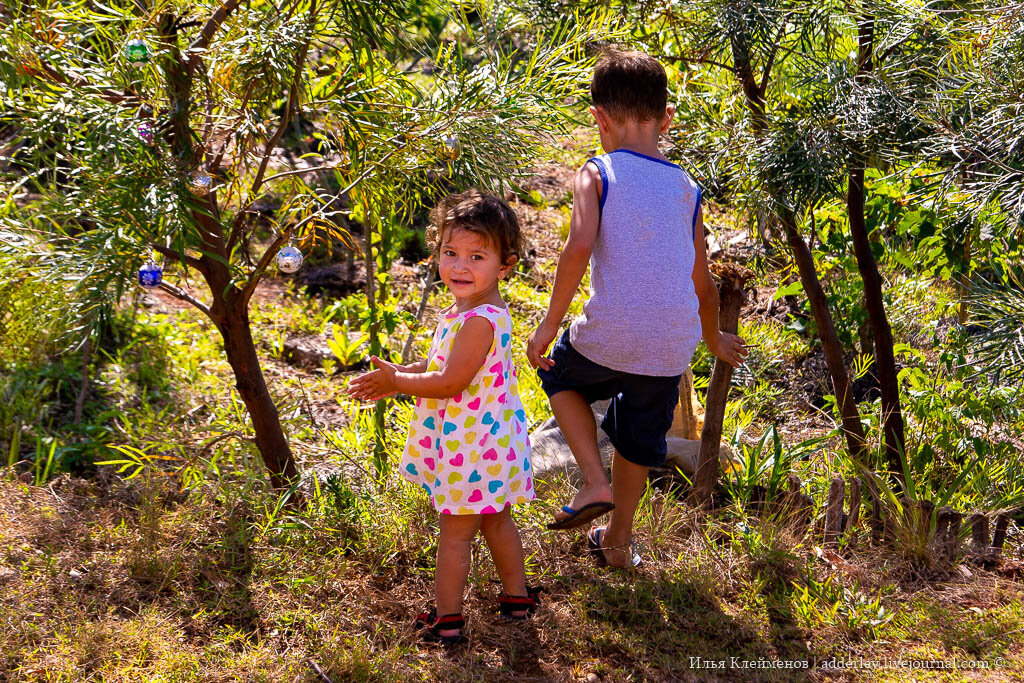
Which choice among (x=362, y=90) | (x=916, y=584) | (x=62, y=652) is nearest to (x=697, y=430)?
(x=916, y=584)

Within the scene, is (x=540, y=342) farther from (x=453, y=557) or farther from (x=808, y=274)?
(x=808, y=274)

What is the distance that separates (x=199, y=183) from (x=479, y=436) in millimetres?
976

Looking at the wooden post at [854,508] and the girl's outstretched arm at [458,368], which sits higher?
the girl's outstretched arm at [458,368]

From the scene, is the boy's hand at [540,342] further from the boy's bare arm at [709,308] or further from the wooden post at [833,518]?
the wooden post at [833,518]

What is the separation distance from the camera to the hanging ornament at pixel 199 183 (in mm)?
2461

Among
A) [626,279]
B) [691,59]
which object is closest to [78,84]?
[626,279]

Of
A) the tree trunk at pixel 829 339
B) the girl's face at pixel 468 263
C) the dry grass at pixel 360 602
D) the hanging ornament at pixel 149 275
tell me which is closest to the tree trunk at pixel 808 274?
the tree trunk at pixel 829 339

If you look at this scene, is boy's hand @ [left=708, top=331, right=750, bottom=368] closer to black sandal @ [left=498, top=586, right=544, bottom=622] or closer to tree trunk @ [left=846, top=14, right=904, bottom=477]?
tree trunk @ [left=846, top=14, right=904, bottom=477]

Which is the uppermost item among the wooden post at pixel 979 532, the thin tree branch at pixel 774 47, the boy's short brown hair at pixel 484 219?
the thin tree branch at pixel 774 47

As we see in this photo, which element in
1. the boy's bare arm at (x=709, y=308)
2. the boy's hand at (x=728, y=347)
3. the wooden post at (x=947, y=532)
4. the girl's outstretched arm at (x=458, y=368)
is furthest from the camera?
the wooden post at (x=947, y=532)

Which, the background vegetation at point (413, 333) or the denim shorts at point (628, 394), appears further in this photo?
the denim shorts at point (628, 394)

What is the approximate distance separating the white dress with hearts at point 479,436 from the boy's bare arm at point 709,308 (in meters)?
0.64

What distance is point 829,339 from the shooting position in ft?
11.5

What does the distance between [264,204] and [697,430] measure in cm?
331
